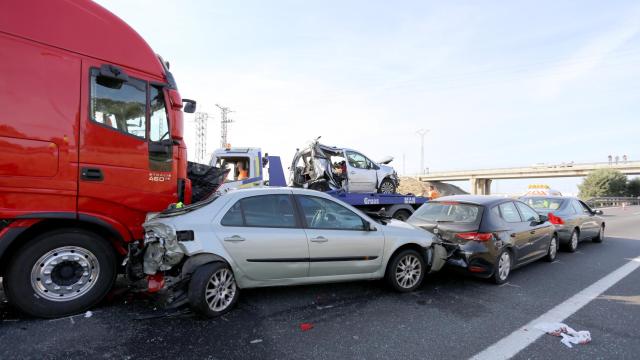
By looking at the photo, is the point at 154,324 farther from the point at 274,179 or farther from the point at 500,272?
the point at 274,179

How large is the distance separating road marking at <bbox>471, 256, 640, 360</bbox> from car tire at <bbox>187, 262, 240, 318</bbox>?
2.55 meters

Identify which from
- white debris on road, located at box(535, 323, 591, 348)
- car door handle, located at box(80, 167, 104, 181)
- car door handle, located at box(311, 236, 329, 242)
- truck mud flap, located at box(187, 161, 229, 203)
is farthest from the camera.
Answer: truck mud flap, located at box(187, 161, 229, 203)

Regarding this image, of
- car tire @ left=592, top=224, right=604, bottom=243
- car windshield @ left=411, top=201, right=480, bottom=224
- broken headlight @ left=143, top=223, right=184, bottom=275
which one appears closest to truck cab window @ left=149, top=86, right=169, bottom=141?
broken headlight @ left=143, top=223, right=184, bottom=275

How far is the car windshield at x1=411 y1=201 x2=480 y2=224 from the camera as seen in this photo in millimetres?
5590

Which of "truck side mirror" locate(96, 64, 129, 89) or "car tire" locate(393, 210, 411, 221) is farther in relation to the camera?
"car tire" locate(393, 210, 411, 221)

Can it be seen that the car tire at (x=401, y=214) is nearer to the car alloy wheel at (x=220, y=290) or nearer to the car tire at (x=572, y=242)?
the car tire at (x=572, y=242)

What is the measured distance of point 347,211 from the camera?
4.80 metres

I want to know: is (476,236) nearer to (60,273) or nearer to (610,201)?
(60,273)

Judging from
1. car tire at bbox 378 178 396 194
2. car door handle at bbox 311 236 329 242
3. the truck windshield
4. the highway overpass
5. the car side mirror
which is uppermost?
the highway overpass

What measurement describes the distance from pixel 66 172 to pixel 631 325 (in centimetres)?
636

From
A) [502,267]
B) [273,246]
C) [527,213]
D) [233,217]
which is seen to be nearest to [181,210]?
[233,217]

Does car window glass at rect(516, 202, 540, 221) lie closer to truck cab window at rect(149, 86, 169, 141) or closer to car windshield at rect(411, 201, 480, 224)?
car windshield at rect(411, 201, 480, 224)

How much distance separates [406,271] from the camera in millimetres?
4902

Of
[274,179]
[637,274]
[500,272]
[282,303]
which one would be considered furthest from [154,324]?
[637,274]
